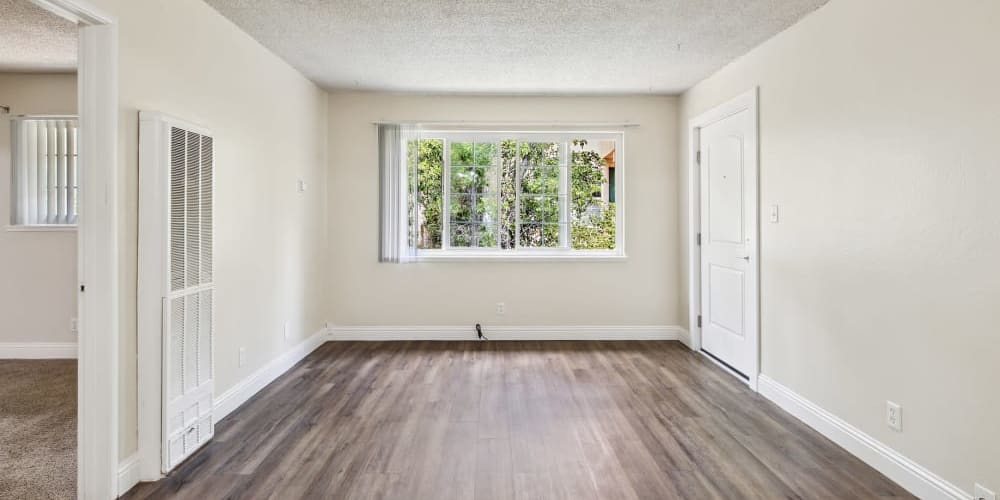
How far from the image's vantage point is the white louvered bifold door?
2.25m

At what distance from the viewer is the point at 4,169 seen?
4.11 metres

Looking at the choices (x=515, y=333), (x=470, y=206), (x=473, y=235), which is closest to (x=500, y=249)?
(x=473, y=235)

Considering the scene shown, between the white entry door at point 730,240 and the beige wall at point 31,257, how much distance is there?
554 centimetres

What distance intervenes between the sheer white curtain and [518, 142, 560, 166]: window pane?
3.57 feet

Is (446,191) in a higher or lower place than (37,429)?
higher

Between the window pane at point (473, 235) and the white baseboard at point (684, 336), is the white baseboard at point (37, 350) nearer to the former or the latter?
the window pane at point (473, 235)

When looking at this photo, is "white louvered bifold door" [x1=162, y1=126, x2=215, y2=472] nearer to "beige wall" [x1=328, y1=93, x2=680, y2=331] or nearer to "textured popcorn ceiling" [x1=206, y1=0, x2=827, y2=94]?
"textured popcorn ceiling" [x1=206, y1=0, x2=827, y2=94]

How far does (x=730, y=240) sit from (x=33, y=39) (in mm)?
5285

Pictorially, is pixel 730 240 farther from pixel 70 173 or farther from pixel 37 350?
pixel 37 350

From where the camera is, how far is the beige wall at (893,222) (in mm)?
1857

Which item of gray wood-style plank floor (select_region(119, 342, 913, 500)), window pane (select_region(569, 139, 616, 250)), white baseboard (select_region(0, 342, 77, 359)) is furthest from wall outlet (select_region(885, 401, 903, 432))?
white baseboard (select_region(0, 342, 77, 359))

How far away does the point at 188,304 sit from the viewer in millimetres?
2383

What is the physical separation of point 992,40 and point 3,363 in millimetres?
6606

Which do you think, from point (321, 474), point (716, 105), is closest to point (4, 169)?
point (321, 474)
